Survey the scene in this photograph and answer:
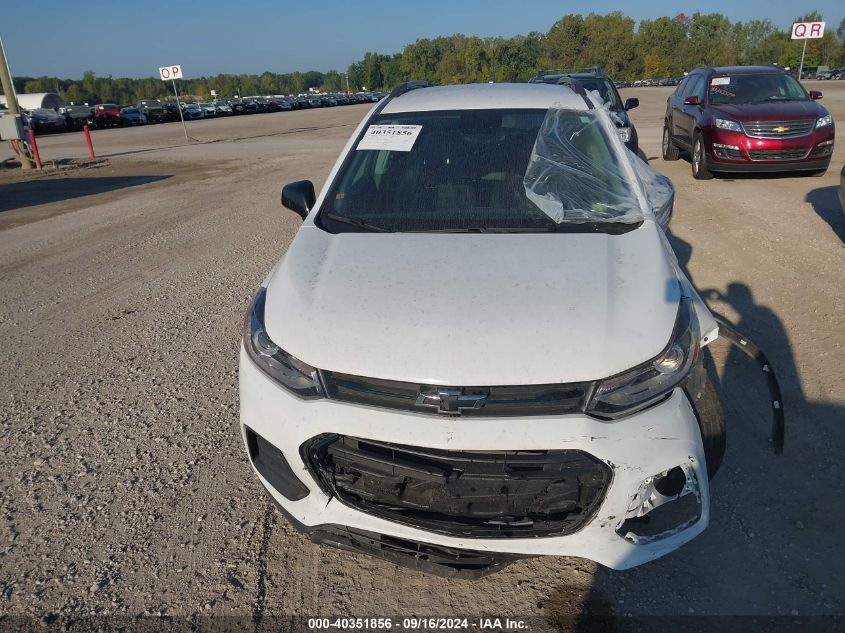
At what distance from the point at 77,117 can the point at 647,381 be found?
50.7 metres

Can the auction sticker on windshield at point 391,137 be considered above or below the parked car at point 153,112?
above

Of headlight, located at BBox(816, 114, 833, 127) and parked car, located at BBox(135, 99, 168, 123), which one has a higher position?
headlight, located at BBox(816, 114, 833, 127)

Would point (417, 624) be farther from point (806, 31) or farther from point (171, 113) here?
point (171, 113)

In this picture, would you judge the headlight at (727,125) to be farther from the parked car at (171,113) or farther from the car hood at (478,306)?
the parked car at (171,113)

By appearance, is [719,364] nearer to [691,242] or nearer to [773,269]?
[773,269]

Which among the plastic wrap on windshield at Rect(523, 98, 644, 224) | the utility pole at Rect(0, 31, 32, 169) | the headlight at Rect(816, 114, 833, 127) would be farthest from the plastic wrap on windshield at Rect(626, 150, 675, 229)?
the utility pole at Rect(0, 31, 32, 169)

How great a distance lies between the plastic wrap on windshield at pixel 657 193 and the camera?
336 cm

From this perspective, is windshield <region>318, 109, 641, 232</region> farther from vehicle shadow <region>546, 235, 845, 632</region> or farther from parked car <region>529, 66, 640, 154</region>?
parked car <region>529, 66, 640, 154</region>

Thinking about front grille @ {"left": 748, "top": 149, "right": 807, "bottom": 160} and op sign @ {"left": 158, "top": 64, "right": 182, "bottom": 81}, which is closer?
front grille @ {"left": 748, "top": 149, "right": 807, "bottom": 160}

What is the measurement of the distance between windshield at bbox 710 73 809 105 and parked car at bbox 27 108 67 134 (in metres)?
41.4

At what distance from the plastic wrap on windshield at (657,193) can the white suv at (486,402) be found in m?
0.72

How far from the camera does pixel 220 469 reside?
320 cm

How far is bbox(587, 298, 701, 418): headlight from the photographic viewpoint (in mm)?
2076

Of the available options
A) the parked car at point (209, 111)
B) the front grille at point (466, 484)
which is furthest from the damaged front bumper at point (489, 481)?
the parked car at point (209, 111)
